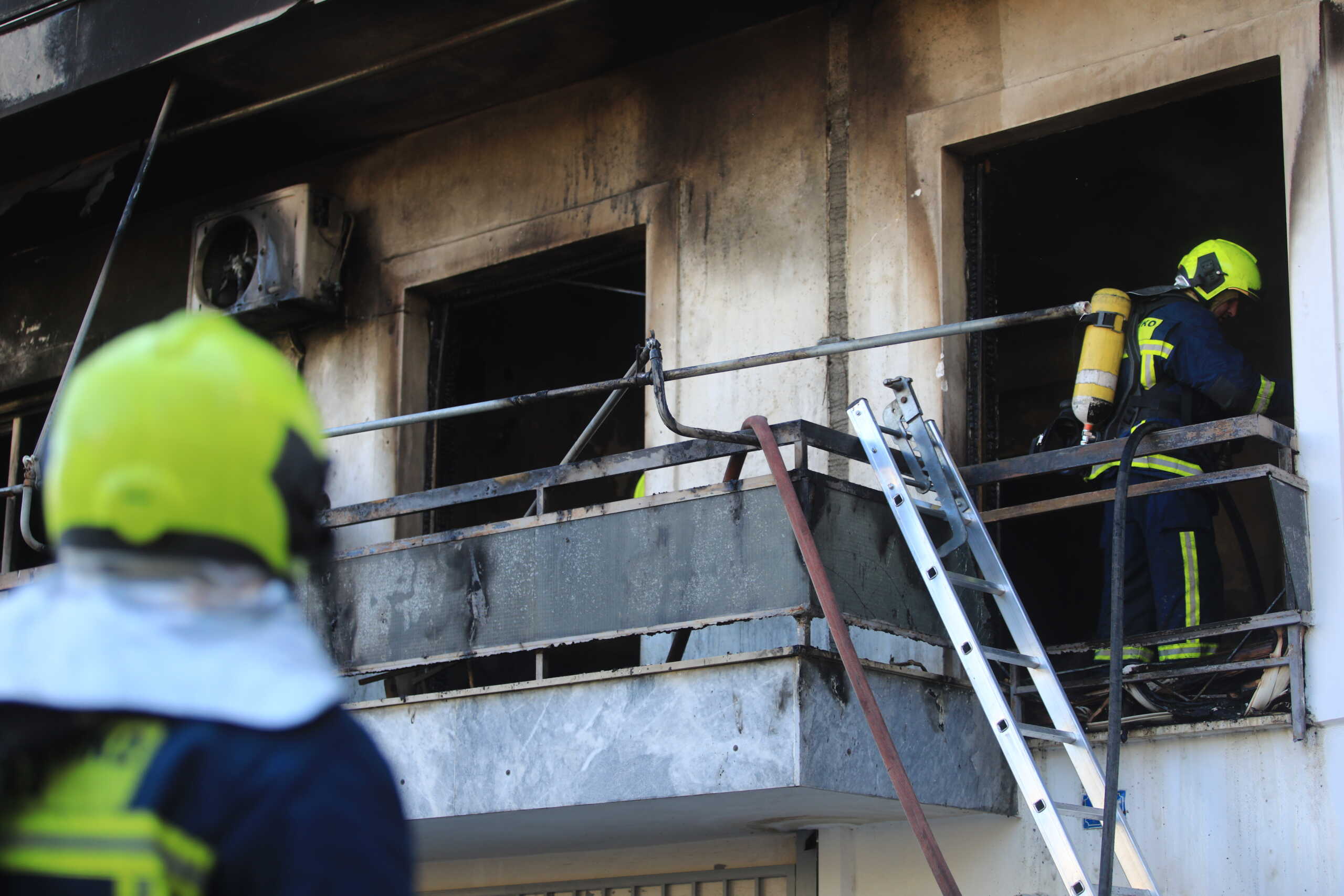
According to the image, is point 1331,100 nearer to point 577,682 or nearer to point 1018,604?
point 1018,604

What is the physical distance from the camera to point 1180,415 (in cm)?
604

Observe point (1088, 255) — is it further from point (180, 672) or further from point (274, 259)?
point (180, 672)

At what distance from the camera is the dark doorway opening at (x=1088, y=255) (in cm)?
691

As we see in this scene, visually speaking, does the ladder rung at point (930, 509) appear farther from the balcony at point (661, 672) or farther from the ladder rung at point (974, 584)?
the ladder rung at point (974, 584)

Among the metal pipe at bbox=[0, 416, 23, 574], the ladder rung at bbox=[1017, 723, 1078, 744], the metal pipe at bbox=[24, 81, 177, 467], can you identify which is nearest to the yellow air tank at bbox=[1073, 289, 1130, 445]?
the ladder rung at bbox=[1017, 723, 1078, 744]

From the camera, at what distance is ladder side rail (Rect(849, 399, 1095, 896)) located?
482 cm

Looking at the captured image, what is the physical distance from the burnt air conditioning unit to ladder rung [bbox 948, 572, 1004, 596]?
4.06 metres

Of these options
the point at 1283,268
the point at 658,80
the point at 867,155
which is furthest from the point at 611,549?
the point at 1283,268

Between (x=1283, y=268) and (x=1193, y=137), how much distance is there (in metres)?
1.89

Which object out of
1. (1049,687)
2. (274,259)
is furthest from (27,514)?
(1049,687)

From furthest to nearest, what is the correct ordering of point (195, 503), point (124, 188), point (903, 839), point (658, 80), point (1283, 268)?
point (1283, 268)
point (124, 188)
point (658, 80)
point (903, 839)
point (195, 503)

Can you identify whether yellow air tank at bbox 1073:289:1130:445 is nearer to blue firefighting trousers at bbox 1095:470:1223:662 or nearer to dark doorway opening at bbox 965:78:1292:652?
blue firefighting trousers at bbox 1095:470:1223:662

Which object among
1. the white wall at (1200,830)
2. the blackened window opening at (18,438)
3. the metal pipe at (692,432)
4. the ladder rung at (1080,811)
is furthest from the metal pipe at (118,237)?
the ladder rung at (1080,811)

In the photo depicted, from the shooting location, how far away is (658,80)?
25.1 feet
